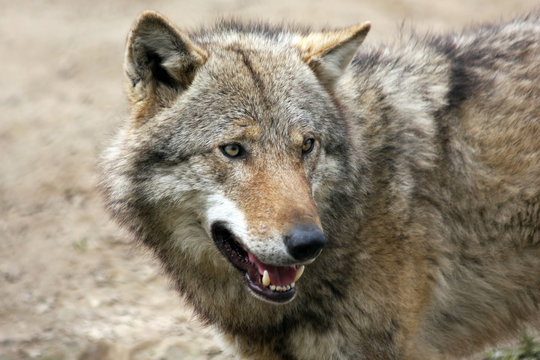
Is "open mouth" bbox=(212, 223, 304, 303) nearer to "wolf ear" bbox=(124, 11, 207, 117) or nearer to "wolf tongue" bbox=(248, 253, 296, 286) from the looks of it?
"wolf tongue" bbox=(248, 253, 296, 286)

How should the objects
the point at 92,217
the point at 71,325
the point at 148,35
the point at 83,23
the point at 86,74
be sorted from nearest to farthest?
1. the point at 148,35
2. the point at 71,325
3. the point at 92,217
4. the point at 86,74
5. the point at 83,23

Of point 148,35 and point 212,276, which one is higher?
point 148,35

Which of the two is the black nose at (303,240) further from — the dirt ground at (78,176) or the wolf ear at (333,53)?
the dirt ground at (78,176)

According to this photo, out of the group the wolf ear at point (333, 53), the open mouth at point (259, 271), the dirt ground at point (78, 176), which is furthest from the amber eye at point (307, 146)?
the dirt ground at point (78, 176)

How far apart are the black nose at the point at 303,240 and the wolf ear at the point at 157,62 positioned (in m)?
1.13

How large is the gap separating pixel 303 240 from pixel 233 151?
687 millimetres

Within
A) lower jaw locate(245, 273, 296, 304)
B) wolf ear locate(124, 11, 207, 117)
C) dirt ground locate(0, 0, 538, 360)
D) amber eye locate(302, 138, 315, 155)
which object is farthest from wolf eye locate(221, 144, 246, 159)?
dirt ground locate(0, 0, 538, 360)

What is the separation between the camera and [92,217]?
686cm

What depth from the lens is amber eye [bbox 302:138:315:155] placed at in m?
3.92

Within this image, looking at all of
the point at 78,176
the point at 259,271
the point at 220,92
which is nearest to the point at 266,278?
the point at 259,271

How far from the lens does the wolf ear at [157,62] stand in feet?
12.5

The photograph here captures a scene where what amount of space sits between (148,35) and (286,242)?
1361 millimetres

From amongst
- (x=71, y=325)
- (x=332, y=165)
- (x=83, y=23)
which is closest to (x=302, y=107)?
(x=332, y=165)

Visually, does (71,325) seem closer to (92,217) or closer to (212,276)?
(92,217)
